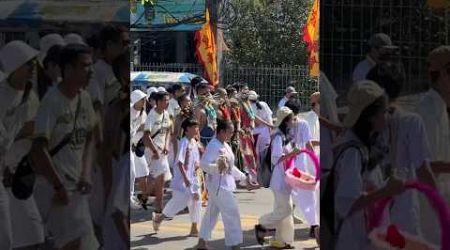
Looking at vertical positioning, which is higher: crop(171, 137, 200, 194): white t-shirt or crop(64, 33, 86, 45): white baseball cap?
crop(64, 33, 86, 45): white baseball cap

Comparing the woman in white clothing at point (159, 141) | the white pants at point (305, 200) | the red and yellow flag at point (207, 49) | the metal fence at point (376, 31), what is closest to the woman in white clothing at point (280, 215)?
the white pants at point (305, 200)

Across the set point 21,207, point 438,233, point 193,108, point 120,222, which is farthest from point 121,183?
point 193,108

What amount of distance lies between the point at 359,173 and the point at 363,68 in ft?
1.55

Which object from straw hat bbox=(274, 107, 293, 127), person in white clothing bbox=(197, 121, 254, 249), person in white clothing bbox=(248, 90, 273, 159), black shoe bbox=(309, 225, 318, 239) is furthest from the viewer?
person in white clothing bbox=(248, 90, 273, 159)

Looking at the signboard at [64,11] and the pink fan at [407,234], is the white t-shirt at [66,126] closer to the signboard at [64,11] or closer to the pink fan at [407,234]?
the signboard at [64,11]

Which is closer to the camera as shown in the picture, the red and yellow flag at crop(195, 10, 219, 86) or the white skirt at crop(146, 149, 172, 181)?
the white skirt at crop(146, 149, 172, 181)

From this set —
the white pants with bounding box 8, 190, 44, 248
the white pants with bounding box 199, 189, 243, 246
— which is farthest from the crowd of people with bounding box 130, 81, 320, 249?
the white pants with bounding box 8, 190, 44, 248

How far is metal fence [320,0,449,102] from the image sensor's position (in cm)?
351

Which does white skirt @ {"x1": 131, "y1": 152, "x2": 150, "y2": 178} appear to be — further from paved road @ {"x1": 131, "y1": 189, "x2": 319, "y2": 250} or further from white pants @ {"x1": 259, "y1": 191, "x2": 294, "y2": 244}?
white pants @ {"x1": 259, "y1": 191, "x2": 294, "y2": 244}

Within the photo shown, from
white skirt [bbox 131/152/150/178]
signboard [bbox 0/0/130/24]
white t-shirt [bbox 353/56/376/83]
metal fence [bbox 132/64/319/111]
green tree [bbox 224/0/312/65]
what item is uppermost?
green tree [bbox 224/0/312/65]

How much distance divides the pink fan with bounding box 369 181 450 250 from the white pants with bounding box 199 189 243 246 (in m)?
4.21

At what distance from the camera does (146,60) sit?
116ft

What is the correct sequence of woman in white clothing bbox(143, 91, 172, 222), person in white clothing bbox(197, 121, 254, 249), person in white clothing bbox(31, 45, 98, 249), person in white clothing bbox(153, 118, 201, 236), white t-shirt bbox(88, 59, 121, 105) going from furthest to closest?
1. woman in white clothing bbox(143, 91, 172, 222)
2. person in white clothing bbox(153, 118, 201, 236)
3. person in white clothing bbox(197, 121, 254, 249)
4. white t-shirt bbox(88, 59, 121, 105)
5. person in white clothing bbox(31, 45, 98, 249)

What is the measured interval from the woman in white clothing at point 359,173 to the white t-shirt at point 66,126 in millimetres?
1220
